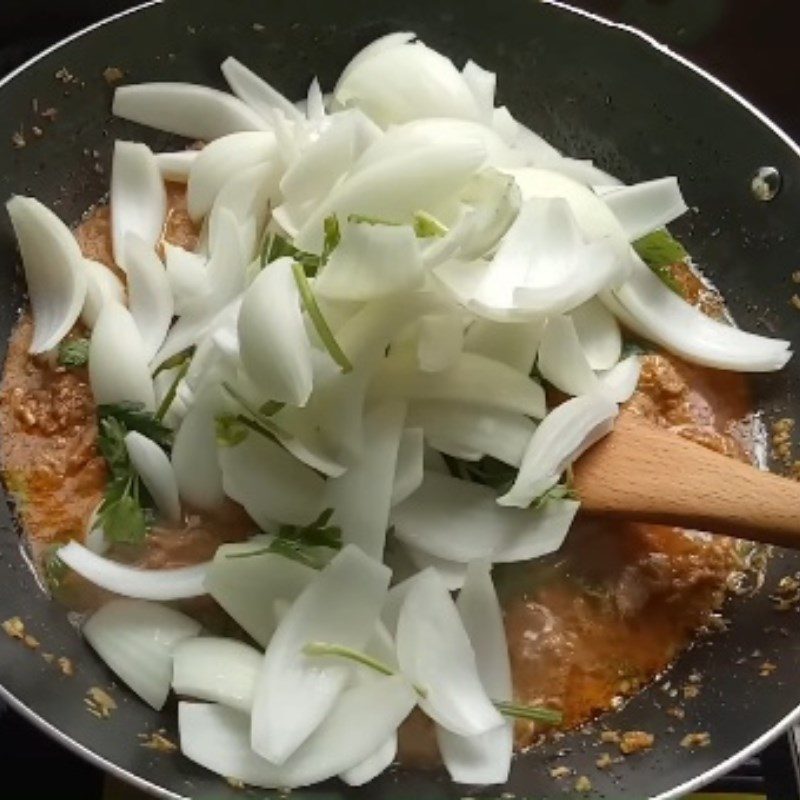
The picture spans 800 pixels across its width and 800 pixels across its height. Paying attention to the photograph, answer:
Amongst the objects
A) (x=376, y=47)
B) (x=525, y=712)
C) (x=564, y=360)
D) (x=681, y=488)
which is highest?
(x=376, y=47)

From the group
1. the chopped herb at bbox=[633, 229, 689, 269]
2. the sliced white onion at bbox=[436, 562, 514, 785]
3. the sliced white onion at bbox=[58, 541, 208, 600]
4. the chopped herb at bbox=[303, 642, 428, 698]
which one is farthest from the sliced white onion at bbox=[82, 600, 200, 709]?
the chopped herb at bbox=[633, 229, 689, 269]

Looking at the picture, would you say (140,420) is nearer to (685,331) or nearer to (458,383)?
(458,383)

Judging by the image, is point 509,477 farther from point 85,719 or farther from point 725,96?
point 725,96

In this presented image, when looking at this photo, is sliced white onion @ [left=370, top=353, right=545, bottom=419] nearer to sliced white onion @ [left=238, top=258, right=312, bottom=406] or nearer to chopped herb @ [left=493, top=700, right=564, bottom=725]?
sliced white onion @ [left=238, top=258, right=312, bottom=406]

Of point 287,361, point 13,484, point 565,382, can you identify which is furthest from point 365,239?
point 13,484

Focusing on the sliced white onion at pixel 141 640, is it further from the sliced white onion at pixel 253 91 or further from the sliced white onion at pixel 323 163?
the sliced white onion at pixel 253 91

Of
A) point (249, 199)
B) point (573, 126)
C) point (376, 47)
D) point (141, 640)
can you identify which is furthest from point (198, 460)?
point (573, 126)

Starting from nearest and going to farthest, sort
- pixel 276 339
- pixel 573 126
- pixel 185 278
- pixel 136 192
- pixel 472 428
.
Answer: pixel 276 339
pixel 472 428
pixel 185 278
pixel 136 192
pixel 573 126
